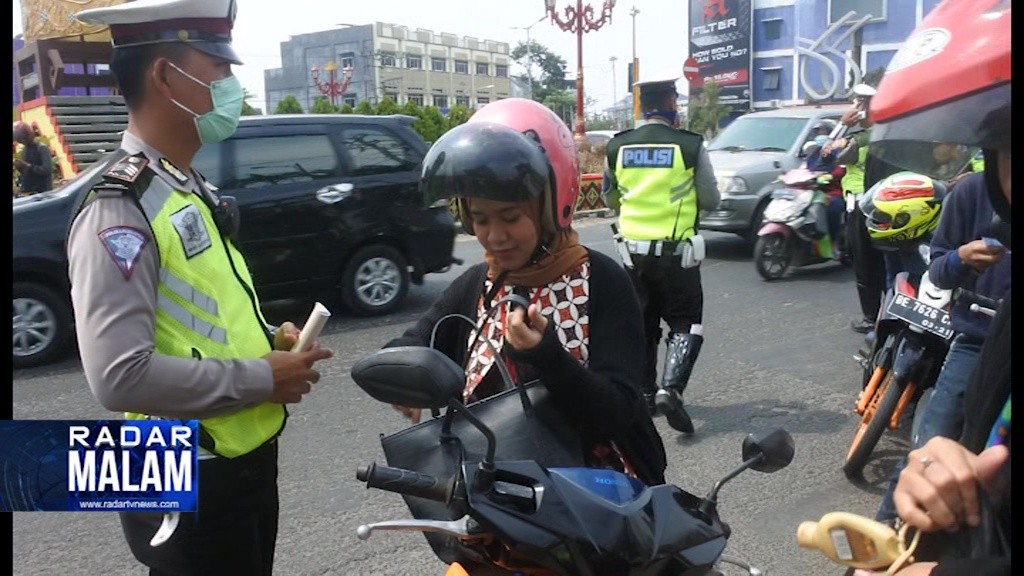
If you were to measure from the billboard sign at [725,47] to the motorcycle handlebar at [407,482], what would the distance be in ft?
146

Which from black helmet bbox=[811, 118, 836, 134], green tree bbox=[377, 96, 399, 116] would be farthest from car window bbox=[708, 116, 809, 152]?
green tree bbox=[377, 96, 399, 116]

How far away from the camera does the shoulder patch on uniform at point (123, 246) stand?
1.59 m

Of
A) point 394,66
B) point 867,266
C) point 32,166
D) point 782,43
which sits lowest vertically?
point 867,266

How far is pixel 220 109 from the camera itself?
1.96 metres

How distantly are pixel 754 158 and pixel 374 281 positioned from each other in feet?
16.7

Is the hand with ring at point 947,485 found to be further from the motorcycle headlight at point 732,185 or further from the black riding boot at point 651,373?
the motorcycle headlight at point 732,185

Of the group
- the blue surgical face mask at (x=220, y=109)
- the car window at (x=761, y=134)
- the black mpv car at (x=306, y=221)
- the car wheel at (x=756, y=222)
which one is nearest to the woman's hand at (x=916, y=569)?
the blue surgical face mask at (x=220, y=109)

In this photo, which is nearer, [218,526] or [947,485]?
[947,485]

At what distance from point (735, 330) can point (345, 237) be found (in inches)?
125

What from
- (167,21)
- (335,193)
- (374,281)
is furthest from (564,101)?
(167,21)

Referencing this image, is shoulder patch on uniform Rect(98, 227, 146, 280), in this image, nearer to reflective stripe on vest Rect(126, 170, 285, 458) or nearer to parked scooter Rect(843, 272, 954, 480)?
reflective stripe on vest Rect(126, 170, 285, 458)

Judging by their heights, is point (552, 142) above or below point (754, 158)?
above

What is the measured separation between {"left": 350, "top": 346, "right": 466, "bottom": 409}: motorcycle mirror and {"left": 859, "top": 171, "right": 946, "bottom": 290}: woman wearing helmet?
3312mm

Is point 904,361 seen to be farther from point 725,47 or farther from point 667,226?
point 725,47
